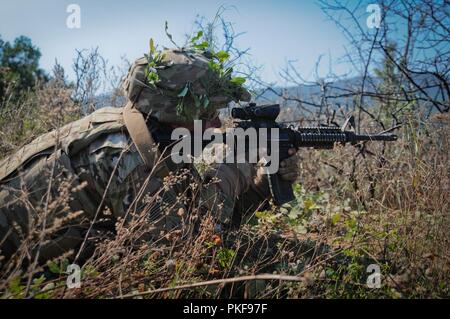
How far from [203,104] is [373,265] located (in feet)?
5.05

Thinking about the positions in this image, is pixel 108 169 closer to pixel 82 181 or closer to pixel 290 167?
pixel 82 181

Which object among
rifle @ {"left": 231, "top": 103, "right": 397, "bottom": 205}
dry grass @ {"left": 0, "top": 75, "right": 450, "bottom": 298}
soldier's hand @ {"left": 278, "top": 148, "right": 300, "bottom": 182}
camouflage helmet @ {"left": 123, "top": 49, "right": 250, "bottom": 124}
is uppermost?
camouflage helmet @ {"left": 123, "top": 49, "right": 250, "bottom": 124}

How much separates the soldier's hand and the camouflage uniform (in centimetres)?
47

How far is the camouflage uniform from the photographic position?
8.24ft

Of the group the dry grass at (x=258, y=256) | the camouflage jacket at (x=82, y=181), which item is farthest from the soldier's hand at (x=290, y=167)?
the camouflage jacket at (x=82, y=181)

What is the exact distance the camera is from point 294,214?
155 inches

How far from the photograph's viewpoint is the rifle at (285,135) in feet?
10.3

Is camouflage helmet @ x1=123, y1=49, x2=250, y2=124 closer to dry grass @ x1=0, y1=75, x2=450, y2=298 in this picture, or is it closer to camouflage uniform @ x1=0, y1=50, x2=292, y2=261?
camouflage uniform @ x1=0, y1=50, x2=292, y2=261

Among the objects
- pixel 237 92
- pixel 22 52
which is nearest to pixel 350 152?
pixel 237 92

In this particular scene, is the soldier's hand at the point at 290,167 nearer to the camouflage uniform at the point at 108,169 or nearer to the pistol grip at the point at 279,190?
the pistol grip at the point at 279,190

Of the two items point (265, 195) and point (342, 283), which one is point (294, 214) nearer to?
point (265, 195)

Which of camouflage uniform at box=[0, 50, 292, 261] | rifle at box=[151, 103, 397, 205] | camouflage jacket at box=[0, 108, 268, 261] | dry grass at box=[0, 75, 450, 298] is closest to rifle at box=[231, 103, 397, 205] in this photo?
rifle at box=[151, 103, 397, 205]

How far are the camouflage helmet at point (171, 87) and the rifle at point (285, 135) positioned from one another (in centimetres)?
35

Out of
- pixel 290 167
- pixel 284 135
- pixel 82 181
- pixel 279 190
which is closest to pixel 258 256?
pixel 279 190
